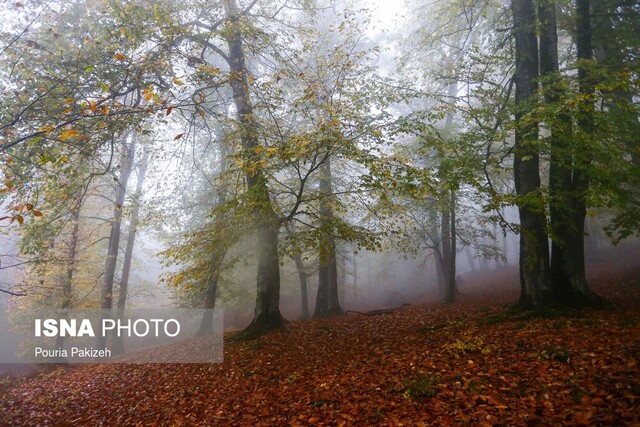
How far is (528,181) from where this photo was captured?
8.27 metres

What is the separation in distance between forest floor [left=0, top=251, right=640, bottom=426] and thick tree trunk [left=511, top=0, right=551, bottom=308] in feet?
2.47

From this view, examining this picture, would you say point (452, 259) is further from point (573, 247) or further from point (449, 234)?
point (573, 247)

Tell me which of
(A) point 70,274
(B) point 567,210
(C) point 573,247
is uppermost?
(B) point 567,210

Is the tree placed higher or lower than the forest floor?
higher

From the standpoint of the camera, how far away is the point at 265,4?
1122cm

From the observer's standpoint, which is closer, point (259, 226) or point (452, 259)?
point (259, 226)

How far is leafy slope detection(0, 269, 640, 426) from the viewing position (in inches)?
157

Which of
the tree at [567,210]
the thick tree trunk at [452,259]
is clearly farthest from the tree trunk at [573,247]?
the thick tree trunk at [452,259]

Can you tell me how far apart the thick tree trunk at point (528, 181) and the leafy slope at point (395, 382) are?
3.21 feet

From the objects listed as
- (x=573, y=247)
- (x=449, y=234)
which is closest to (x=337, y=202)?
(x=573, y=247)

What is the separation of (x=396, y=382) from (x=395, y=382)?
0.02m

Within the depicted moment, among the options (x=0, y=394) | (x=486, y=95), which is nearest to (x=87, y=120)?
(x=0, y=394)

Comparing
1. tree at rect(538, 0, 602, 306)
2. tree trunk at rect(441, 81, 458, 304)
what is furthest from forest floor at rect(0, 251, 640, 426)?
tree trunk at rect(441, 81, 458, 304)

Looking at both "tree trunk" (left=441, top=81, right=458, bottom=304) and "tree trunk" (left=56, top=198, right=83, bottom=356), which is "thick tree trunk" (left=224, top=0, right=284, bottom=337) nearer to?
"tree trunk" (left=441, top=81, right=458, bottom=304)
